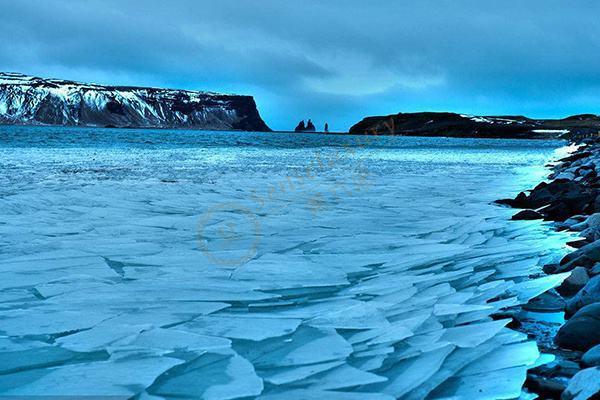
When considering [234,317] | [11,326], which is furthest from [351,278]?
[11,326]

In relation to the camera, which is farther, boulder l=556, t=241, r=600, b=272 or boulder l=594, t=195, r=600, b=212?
boulder l=594, t=195, r=600, b=212

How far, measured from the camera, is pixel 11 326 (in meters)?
2.15

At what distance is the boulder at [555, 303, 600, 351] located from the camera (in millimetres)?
1960

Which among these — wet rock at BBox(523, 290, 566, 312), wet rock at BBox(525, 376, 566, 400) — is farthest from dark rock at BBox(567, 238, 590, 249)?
wet rock at BBox(525, 376, 566, 400)

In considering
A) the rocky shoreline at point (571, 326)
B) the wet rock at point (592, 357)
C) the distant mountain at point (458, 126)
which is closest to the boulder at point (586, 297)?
the rocky shoreline at point (571, 326)

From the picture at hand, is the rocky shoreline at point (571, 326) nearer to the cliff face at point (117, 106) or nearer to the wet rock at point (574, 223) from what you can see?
the wet rock at point (574, 223)

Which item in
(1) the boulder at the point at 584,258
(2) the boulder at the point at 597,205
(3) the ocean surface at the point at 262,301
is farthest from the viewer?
(2) the boulder at the point at 597,205

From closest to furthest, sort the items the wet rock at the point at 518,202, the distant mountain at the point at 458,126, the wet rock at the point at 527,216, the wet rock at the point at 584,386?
the wet rock at the point at 584,386 → the wet rock at the point at 527,216 → the wet rock at the point at 518,202 → the distant mountain at the point at 458,126

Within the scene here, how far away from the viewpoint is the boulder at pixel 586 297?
2307 mm

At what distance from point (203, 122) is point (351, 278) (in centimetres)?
14980

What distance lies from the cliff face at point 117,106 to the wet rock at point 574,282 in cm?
14099

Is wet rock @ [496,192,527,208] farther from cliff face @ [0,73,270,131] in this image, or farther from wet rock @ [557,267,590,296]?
cliff face @ [0,73,270,131]

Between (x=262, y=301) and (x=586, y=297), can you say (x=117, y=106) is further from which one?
(x=586, y=297)

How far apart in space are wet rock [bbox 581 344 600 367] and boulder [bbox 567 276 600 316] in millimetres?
536
